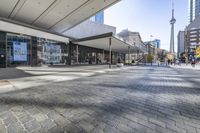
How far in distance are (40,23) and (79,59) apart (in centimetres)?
1460

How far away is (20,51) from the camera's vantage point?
22594 millimetres

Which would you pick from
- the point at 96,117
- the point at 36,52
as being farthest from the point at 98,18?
the point at 96,117

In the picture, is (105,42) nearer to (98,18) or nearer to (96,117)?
(96,117)

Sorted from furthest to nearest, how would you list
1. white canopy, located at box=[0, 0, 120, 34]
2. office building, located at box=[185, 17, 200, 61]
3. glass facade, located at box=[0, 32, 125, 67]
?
office building, located at box=[185, 17, 200, 61], glass facade, located at box=[0, 32, 125, 67], white canopy, located at box=[0, 0, 120, 34]

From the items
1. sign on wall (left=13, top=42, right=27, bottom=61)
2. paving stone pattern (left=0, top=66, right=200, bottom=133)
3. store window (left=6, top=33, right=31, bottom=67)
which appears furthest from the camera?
sign on wall (left=13, top=42, right=27, bottom=61)

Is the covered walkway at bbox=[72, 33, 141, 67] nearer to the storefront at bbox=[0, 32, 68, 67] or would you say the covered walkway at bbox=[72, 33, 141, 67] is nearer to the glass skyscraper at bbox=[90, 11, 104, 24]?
the storefront at bbox=[0, 32, 68, 67]

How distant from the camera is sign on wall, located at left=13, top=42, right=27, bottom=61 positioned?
72.0ft

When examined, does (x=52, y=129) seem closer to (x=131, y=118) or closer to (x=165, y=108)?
(x=131, y=118)

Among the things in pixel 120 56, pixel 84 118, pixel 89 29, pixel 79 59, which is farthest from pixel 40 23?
pixel 120 56

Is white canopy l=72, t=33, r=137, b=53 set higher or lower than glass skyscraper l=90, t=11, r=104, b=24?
lower

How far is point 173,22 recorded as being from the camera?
89.5m

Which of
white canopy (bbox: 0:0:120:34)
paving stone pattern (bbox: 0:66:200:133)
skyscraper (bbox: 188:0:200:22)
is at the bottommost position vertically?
paving stone pattern (bbox: 0:66:200:133)

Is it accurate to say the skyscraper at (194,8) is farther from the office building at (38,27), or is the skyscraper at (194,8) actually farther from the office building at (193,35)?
the office building at (38,27)

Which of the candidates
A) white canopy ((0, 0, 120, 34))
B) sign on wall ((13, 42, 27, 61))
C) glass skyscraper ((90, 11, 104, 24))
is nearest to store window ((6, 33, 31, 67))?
sign on wall ((13, 42, 27, 61))
